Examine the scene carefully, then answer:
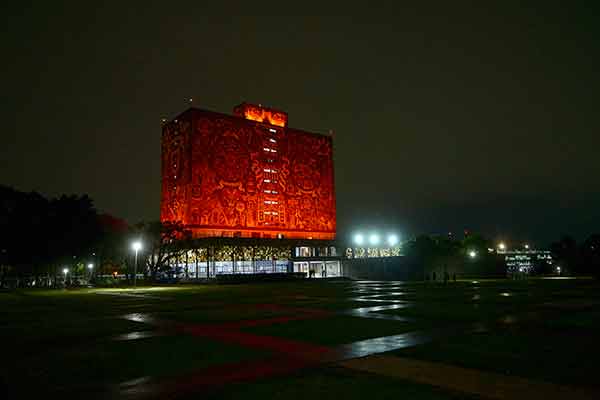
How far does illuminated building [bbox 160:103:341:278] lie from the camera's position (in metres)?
98.4

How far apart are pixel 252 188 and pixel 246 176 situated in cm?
356

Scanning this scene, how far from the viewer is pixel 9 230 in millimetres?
61094

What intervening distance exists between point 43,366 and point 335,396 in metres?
7.11

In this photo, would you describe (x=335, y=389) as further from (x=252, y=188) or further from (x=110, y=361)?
(x=252, y=188)

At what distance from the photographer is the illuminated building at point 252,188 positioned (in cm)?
9844

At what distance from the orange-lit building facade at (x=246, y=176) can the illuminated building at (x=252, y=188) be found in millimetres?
247

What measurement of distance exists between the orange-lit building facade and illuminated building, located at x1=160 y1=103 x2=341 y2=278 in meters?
0.25

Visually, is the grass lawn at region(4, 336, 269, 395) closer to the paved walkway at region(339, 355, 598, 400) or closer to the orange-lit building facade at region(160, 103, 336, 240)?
the paved walkway at region(339, 355, 598, 400)

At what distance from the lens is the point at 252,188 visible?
118312 millimetres

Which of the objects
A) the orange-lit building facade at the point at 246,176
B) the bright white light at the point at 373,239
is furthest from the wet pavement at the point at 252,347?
the orange-lit building facade at the point at 246,176

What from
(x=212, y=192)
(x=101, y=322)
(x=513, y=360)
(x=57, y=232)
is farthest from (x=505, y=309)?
(x=212, y=192)

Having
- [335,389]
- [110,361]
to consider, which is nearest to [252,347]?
[110,361]

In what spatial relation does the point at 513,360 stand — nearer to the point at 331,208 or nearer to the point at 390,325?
the point at 390,325

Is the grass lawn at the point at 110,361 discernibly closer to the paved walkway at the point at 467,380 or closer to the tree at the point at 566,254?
the paved walkway at the point at 467,380
